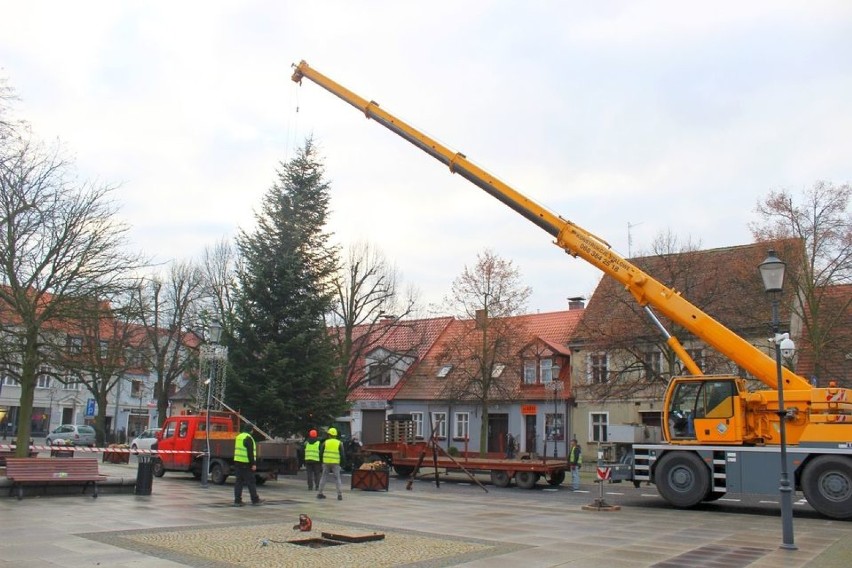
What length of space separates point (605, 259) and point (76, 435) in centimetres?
4044

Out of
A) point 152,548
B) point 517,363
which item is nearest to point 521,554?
point 152,548

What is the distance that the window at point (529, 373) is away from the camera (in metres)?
43.1

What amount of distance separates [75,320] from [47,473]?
254 inches

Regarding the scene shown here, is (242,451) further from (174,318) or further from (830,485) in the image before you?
(174,318)

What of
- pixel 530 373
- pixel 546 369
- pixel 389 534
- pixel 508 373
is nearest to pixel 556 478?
pixel 389 534

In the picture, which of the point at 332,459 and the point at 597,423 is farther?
the point at 597,423

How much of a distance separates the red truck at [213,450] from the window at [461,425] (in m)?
20.4

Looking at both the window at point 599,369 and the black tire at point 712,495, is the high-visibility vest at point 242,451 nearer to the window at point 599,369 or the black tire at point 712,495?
the black tire at point 712,495

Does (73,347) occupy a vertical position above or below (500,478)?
above

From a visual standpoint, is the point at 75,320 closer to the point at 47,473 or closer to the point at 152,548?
the point at 47,473

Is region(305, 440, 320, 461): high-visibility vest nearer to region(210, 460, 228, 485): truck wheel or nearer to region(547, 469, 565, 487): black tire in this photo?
region(210, 460, 228, 485): truck wheel

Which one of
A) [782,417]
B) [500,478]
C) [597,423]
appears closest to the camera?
[782,417]

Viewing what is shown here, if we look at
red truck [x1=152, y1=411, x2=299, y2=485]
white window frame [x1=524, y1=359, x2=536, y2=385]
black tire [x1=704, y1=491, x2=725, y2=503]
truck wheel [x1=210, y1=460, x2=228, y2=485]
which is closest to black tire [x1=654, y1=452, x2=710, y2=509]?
black tire [x1=704, y1=491, x2=725, y2=503]

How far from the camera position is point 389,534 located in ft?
43.2
